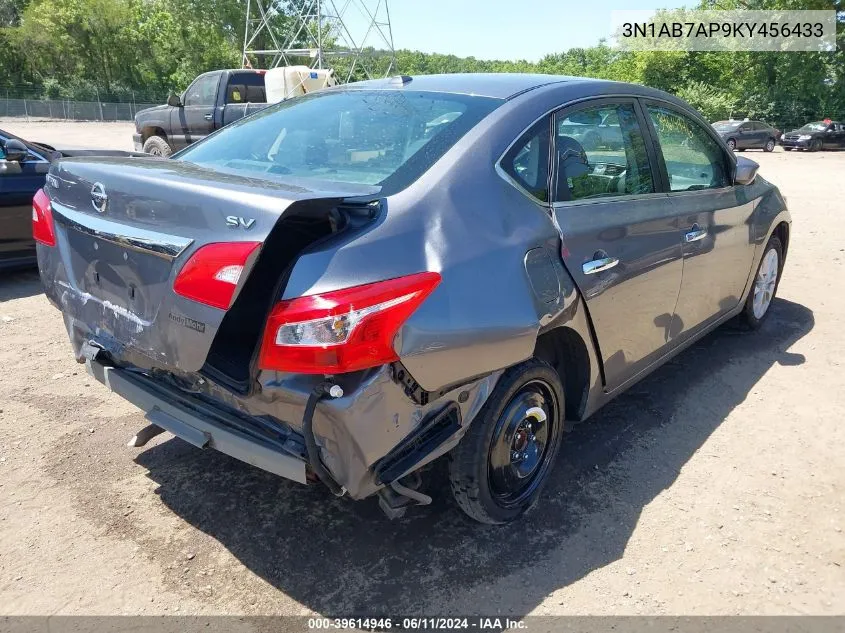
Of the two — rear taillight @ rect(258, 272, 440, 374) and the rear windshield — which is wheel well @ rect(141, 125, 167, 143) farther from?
rear taillight @ rect(258, 272, 440, 374)

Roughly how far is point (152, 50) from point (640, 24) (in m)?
39.3

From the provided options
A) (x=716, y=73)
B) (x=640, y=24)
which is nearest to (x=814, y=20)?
(x=716, y=73)

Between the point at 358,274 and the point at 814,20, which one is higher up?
the point at 814,20

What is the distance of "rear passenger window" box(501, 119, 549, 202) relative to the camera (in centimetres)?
268

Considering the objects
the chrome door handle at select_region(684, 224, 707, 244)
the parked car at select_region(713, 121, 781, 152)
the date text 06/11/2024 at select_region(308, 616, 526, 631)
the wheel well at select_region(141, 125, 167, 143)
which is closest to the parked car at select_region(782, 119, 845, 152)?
the parked car at select_region(713, 121, 781, 152)

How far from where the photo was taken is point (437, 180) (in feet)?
7.89

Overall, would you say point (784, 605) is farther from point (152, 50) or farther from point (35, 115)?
point (152, 50)

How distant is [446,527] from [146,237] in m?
1.65

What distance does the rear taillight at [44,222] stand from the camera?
9.34 feet

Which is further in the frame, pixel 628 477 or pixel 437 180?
pixel 628 477

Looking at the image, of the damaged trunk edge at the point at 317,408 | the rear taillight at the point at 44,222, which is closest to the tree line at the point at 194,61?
the rear taillight at the point at 44,222

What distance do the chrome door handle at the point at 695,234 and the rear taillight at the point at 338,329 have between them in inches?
83.2

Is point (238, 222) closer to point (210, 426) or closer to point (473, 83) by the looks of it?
point (210, 426)

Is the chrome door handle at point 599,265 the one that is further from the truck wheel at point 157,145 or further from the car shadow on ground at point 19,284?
the truck wheel at point 157,145
